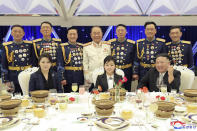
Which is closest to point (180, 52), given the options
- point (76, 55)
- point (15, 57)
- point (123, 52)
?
point (123, 52)

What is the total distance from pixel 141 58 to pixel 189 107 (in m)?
1.95

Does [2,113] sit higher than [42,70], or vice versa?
[42,70]

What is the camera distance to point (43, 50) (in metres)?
3.58

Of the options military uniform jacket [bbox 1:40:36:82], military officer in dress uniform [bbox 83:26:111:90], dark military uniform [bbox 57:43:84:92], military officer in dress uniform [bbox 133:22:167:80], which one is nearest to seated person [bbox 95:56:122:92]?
military officer in dress uniform [bbox 83:26:111:90]

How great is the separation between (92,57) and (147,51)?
3.10 ft

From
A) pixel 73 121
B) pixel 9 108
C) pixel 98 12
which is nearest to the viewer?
pixel 73 121

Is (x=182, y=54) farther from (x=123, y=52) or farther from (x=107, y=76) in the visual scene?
(x=107, y=76)

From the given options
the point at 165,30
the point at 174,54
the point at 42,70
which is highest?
the point at 165,30

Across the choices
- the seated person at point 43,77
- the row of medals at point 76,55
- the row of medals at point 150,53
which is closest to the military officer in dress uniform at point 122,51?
the row of medals at point 150,53

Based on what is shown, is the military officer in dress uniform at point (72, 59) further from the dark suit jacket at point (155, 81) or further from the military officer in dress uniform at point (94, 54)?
the dark suit jacket at point (155, 81)

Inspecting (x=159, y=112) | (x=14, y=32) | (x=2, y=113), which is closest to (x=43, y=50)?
(x=14, y=32)

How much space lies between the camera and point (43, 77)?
9.13 feet

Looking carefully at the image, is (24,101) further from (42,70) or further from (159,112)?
(159,112)

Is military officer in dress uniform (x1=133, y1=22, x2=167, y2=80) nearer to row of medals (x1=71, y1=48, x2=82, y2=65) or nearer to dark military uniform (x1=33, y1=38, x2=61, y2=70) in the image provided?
row of medals (x1=71, y1=48, x2=82, y2=65)
